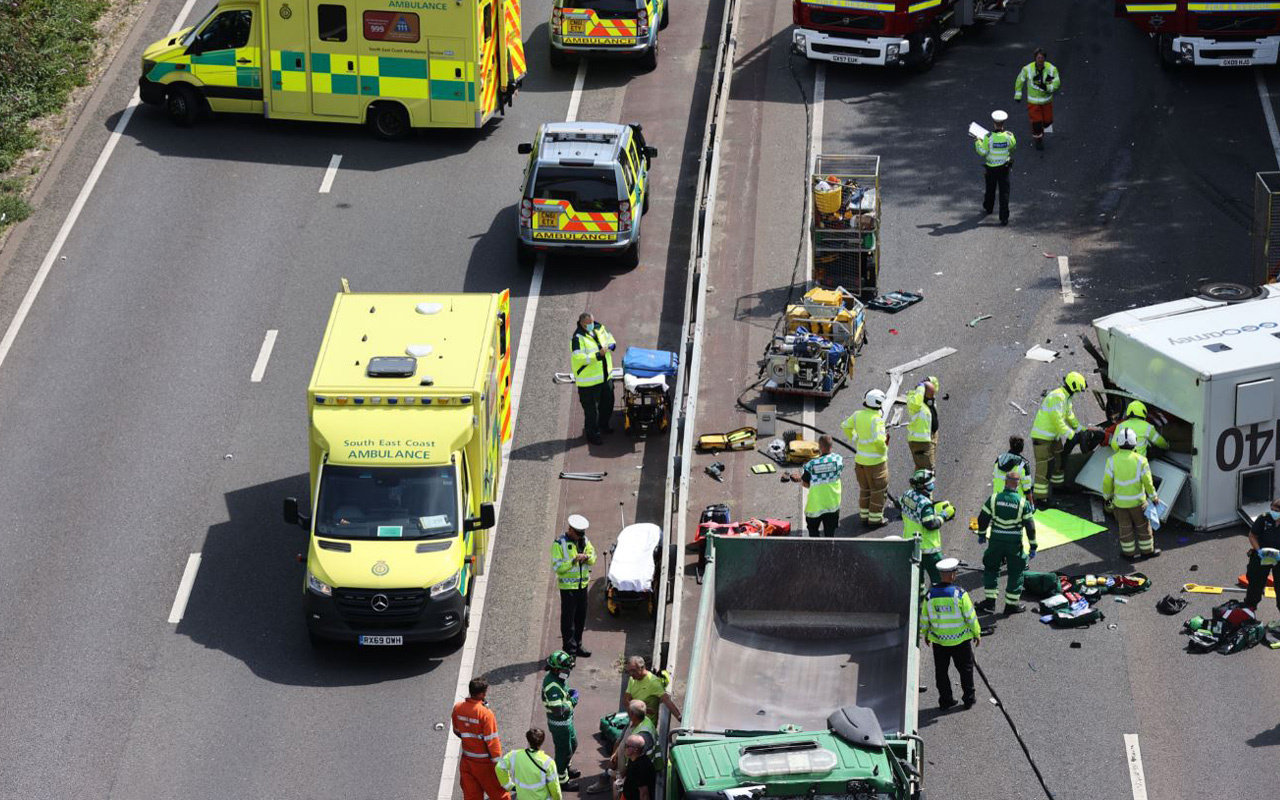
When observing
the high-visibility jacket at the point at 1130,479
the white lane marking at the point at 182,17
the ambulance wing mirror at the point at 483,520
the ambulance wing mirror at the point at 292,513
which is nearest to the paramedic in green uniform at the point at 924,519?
the high-visibility jacket at the point at 1130,479

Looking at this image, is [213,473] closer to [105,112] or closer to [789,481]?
[789,481]

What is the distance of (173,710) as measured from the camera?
20656 millimetres

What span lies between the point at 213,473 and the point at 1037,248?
12006mm

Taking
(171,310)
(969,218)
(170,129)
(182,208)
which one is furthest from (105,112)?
(969,218)

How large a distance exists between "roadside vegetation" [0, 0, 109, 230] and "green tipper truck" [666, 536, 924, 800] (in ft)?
50.3

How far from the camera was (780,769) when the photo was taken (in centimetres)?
1595

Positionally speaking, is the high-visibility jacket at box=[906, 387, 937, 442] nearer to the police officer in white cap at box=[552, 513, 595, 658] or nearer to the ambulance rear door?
the police officer in white cap at box=[552, 513, 595, 658]

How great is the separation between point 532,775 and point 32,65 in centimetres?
2054

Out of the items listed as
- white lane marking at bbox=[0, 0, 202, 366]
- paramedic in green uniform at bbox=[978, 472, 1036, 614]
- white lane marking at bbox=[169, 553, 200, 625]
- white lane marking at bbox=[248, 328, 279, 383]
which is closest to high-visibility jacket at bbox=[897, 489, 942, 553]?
paramedic in green uniform at bbox=[978, 472, 1036, 614]

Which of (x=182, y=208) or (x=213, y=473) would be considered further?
(x=182, y=208)

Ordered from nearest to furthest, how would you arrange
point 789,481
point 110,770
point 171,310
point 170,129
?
point 110,770 < point 789,481 < point 171,310 < point 170,129

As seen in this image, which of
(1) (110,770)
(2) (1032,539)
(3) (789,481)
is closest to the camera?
(1) (110,770)

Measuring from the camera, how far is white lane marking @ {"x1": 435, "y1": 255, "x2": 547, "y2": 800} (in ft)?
65.1

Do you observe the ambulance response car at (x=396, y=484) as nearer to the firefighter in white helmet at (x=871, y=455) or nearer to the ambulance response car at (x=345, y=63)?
the firefighter in white helmet at (x=871, y=455)
